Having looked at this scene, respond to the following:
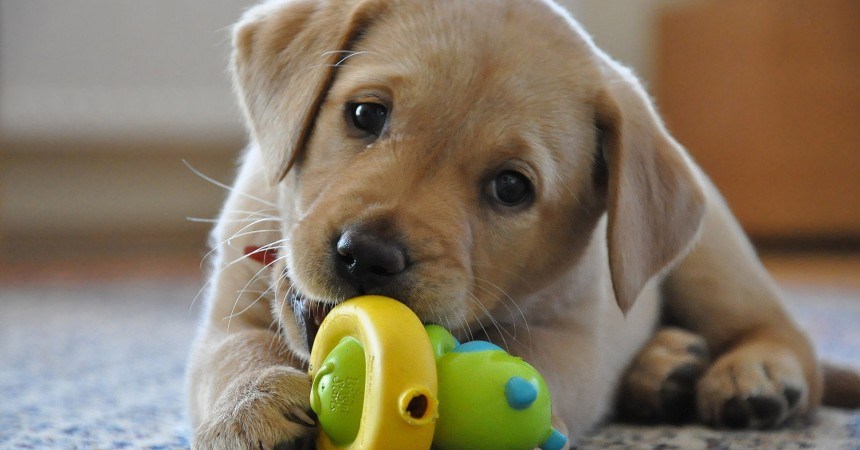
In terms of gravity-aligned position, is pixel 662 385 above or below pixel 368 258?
below

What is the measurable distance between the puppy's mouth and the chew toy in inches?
6.1

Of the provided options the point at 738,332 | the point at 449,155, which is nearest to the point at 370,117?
the point at 449,155

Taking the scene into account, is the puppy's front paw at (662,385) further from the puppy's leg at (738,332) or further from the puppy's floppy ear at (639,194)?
the puppy's floppy ear at (639,194)

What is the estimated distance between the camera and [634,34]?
8.64 metres

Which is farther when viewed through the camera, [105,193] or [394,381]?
[105,193]

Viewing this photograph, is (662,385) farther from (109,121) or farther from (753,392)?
(109,121)

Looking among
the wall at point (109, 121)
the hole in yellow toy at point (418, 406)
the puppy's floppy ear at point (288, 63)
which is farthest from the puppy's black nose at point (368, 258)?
the wall at point (109, 121)

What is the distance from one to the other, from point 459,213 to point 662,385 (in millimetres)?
838

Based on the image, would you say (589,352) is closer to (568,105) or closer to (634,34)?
(568,105)

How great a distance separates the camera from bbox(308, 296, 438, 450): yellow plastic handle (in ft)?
4.90

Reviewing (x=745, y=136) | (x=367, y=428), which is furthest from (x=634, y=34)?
(x=367, y=428)

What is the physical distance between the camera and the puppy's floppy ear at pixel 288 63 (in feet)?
6.84

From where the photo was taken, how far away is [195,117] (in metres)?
7.46

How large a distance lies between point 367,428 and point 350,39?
97 cm
